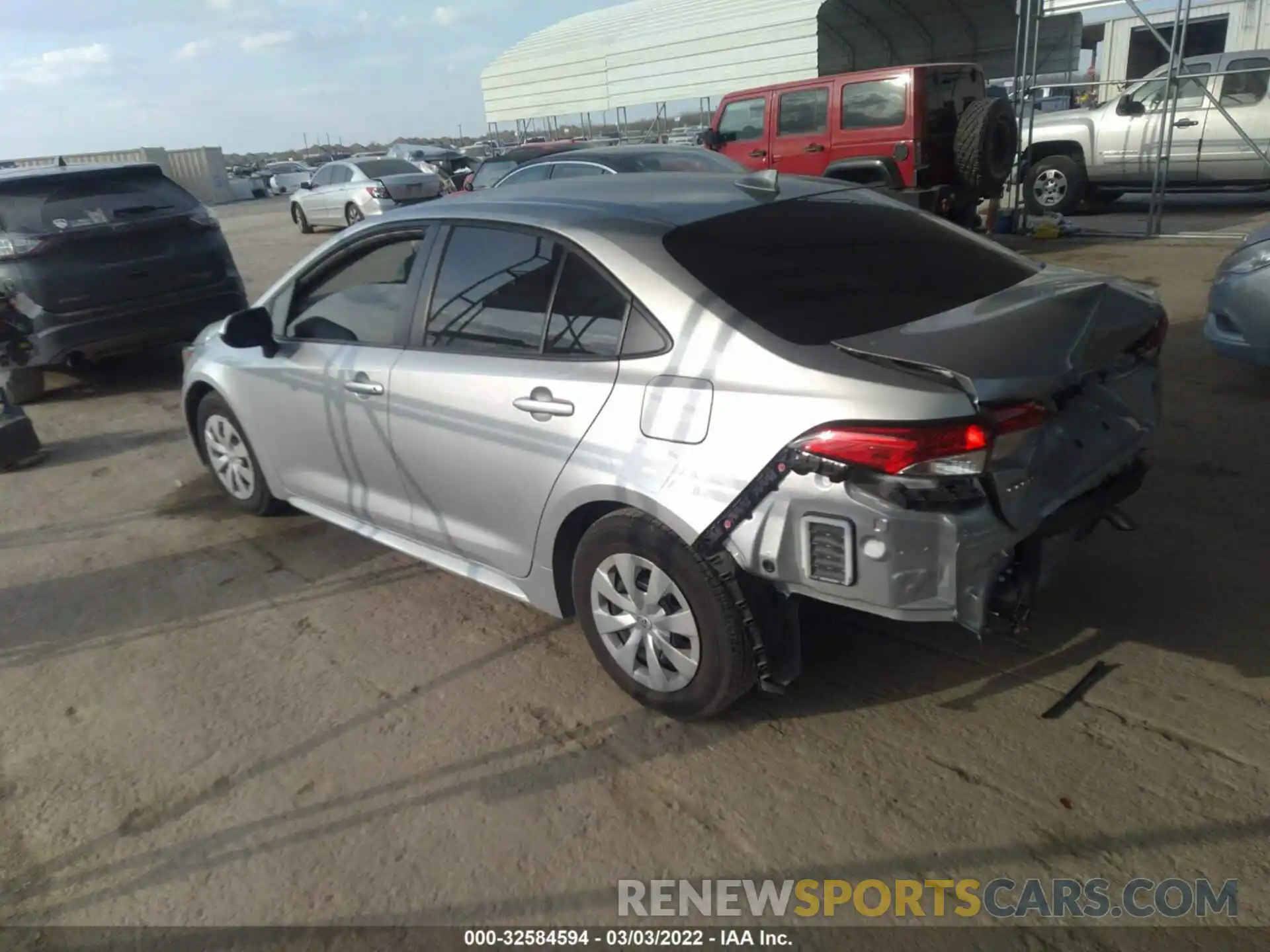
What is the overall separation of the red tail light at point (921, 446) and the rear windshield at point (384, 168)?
1802 centimetres

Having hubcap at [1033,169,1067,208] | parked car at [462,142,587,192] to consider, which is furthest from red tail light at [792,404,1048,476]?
hubcap at [1033,169,1067,208]

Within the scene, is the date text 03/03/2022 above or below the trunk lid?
below

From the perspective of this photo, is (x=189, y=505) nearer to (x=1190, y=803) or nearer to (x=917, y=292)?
(x=917, y=292)

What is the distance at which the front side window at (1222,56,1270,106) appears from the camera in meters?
12.1

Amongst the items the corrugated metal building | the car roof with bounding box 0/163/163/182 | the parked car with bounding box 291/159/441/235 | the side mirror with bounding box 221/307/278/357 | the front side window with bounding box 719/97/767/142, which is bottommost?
the parked car with bounding box 291/159/441/235

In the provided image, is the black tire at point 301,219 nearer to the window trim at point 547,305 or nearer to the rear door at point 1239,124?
the rear door at point 1239,124

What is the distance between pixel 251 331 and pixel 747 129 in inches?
376

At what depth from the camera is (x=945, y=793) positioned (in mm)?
2672

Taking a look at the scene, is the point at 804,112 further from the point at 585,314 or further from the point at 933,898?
the point at 933,898

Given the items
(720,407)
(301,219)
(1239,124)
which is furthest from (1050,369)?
(301,219)

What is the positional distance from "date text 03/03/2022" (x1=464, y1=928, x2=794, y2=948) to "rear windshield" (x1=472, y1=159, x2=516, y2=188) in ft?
37.1

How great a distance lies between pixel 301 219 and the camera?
20625 mm

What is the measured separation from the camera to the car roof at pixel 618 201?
10.4 feet

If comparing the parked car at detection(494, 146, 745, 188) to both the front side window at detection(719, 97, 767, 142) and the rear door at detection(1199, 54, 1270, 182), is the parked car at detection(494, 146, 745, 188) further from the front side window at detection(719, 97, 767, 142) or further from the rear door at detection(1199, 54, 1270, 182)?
the rear door at detection(1199, 54, 1270, 182)
